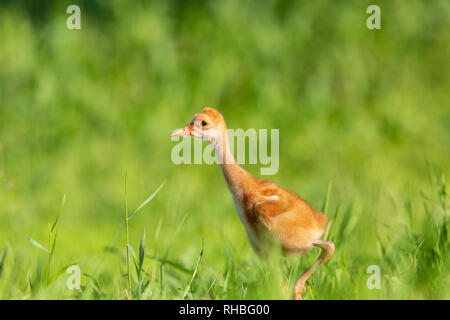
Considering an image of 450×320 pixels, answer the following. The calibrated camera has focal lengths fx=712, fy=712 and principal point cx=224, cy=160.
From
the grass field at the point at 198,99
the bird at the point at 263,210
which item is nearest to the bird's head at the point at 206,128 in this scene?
the bird at the point at 263,210

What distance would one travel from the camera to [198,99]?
5273 millimetres

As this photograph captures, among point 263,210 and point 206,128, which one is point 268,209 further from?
point 206,128

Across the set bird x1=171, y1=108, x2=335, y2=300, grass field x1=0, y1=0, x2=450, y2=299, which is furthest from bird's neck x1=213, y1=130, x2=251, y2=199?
grass field x1=0, y1=0, x2=450, y2=299

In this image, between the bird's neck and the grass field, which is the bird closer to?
the bird's neck

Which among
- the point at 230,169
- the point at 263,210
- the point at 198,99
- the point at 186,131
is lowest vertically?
the point at 263,210

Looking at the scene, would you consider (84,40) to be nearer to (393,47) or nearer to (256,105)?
(256,105)

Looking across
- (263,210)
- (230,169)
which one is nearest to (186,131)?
(230,169)

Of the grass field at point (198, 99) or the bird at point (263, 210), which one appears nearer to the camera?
the bird at point (263, 210)

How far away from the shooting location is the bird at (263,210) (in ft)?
6.79

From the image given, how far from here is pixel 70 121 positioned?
17.0 feet

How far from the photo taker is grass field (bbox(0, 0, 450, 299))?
4.69m

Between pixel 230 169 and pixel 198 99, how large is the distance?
3207mm

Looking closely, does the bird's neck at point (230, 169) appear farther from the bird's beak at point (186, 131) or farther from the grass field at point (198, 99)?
the grass field at point (198, 99)
